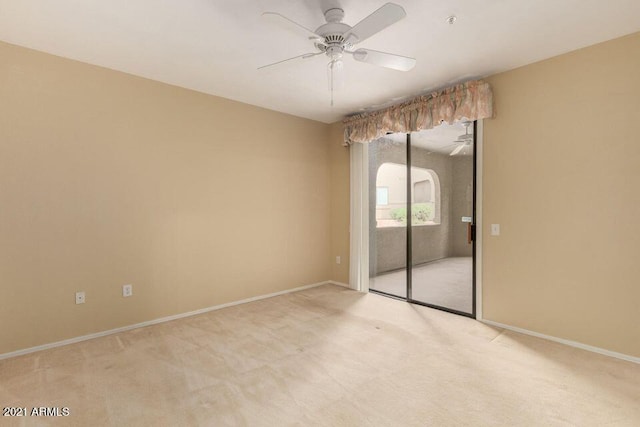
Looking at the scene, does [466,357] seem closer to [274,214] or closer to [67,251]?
[274,214]

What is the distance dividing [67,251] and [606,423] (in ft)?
13.7

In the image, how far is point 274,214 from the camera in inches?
168

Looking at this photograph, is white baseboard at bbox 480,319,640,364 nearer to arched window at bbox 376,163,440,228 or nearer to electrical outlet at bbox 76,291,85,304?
arched window at bbox 376,163,440,228

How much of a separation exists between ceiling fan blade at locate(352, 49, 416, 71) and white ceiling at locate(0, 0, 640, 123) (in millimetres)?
265

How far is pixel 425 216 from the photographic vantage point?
3.88 m

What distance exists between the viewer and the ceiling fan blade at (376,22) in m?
1.69

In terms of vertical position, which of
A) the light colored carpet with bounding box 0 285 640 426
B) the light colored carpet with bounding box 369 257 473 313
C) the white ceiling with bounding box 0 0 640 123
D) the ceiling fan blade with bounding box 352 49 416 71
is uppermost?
the white ceiling with bounding box 0 0 640 123

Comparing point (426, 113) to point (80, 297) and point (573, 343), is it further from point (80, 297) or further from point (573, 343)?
point (80, 297)

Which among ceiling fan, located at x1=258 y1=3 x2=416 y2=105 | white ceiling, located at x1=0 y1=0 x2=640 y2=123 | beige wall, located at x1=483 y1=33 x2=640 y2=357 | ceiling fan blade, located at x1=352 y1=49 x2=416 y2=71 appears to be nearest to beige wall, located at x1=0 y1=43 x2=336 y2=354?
white ceiling, located at x1=0 y1=0 x2=640 y2=123

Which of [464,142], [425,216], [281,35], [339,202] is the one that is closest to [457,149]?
[464,142]

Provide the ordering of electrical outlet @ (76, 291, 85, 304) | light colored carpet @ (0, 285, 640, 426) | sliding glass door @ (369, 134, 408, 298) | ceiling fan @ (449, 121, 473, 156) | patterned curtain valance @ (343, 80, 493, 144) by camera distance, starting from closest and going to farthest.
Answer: light colored carpet @ (0, 285, 640, 426) < electrical outlet @ (76, 291, 85, 304) < patterned curtain valance @ (343, 80, 493, 144) < ceiling fan @ (449, 121, 473, 156) < sliding glass door @ (369, 134, 408, 298)

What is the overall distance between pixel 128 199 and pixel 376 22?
281 centimetres

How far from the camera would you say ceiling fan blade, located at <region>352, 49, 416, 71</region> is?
2.19 metres

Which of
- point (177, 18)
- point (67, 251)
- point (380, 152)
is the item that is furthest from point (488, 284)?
point (67, 251)
